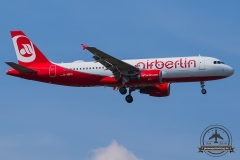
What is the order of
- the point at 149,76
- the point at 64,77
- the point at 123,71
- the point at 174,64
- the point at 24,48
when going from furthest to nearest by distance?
the point at 24,48
the point at 64,77
the point at 123,71
the point at 174,64
the point at 149,76

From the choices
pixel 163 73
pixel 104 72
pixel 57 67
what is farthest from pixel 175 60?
pixel 57 67

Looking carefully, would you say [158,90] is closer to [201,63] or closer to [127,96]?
[127,96]

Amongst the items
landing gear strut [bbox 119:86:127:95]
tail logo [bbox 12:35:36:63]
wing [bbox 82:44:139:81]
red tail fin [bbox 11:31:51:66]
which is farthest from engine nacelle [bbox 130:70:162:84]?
tail logo [bbox 12:35:36:63]

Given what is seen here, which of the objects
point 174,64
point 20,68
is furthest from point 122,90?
point 20,68

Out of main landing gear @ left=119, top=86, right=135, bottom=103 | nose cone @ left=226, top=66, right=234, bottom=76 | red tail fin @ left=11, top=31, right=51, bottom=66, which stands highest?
red tail fin @ left=11, top=31, right=51, bottom=66

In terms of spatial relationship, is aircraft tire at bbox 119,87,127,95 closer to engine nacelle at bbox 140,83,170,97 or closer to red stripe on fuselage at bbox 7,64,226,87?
red stripe on fuselage at bbox 7,64,226,87

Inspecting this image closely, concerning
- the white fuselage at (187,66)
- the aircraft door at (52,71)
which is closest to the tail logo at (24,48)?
the aircraft door at (52,71)

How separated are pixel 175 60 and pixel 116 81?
22.7ft

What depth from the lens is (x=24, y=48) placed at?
313ft

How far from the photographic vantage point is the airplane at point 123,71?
8675 centimetres

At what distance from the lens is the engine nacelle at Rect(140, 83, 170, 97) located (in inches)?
3644

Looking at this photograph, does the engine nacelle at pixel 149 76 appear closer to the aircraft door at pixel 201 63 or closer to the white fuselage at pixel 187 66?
the white fuselage at pixel 187 66

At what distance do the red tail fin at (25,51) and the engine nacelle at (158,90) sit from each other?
11.8 metres

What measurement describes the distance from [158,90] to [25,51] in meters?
16.4
